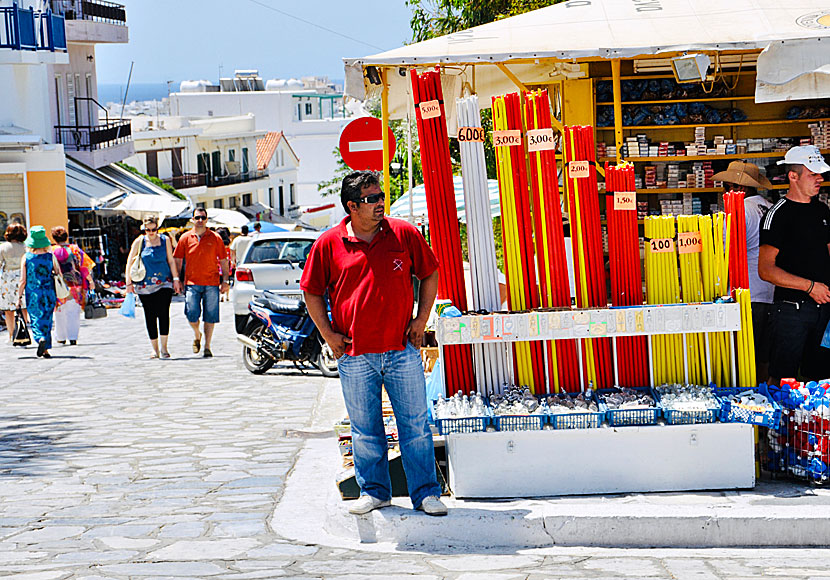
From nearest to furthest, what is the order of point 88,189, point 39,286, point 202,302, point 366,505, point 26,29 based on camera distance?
1. point 366,505
2. point 202,302
3. point 39,286
4. point 26,29
5. point 88,189

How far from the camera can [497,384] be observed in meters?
7.25

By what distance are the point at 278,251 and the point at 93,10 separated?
32.1 meters

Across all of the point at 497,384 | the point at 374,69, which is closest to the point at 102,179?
the point at 374,69

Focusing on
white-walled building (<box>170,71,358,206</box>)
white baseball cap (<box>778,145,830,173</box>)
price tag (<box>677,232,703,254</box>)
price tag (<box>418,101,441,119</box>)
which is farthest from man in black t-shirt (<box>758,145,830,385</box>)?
white-walled building (<box>170,71,358,206</box>)

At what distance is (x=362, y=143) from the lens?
1216 cm

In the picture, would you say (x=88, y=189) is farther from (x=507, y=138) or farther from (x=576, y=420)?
(x=576, y=420)

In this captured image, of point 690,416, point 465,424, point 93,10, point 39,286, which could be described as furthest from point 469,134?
point 93,10

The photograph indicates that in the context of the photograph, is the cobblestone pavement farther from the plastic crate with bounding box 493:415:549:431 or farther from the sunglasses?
the sunglasses

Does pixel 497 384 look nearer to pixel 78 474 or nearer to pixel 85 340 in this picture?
pixel 78 474

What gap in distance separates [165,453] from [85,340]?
992 centimetres

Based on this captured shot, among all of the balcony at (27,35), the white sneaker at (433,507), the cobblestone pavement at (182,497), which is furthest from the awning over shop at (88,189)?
the white sneaker at (433,507)

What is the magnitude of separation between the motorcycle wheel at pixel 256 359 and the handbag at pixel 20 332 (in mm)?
4721

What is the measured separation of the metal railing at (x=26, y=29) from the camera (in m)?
34.1

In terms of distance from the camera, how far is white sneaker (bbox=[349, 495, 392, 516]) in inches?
260
